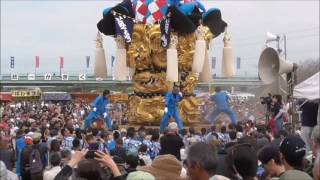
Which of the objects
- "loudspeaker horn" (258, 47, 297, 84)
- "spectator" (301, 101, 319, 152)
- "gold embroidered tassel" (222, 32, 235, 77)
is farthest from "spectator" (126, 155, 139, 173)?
"gold embroidered tassel" (222, 32, 235, 77)

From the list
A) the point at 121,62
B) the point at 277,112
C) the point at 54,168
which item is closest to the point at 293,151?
the point at 54,168

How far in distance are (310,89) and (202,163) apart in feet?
26.5

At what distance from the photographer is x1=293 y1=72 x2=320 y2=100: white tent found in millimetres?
11609

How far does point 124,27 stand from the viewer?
694 inches

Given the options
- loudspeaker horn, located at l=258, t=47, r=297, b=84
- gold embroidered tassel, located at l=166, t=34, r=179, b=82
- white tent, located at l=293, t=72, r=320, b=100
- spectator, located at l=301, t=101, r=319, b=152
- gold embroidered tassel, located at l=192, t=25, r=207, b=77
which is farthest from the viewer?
gold embroidered tassel, located at l=192, t=25, r=207, b=77

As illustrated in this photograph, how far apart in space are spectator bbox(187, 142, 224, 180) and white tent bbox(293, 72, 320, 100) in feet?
25.9

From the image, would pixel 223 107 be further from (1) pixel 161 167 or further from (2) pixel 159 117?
(1) pixel 161 167

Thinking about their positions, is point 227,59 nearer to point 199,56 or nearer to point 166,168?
point 199,56

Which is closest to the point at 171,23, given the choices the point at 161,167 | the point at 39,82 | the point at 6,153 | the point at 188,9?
the point at 188,9

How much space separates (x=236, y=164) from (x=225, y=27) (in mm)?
14600

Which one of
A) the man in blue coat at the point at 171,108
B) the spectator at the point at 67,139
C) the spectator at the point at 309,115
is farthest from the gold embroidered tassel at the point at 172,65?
the spectator at the point at 309,115

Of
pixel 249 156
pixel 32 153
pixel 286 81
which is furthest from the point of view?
pixel 286 81

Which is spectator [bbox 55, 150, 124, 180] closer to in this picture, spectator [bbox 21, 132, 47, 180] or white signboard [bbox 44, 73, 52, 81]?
spectator [bbox 21, 132, 47, 180]

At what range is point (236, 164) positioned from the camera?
449cm
